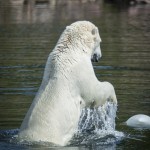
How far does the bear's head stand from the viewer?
11.0 m

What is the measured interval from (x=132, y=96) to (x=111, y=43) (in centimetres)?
1011

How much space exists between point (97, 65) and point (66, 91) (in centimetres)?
889

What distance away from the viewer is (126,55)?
71.0ft

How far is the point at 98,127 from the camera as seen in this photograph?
12.5 m

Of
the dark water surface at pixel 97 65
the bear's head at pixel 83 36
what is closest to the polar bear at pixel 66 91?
the bear's head at pixel 83 36

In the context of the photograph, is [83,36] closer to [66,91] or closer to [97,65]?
[66,91]

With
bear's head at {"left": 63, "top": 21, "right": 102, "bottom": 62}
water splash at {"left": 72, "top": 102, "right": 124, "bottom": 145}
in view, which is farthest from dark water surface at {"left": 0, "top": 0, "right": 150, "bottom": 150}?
bear's head at {"left": 63, "top": 21, "right": 102, "bottom": 62}

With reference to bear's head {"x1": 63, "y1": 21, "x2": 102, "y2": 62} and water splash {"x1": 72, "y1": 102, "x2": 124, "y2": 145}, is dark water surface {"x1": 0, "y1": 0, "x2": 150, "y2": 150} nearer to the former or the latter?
water splash {"x1": 72, "y1": 102, "x2": 124, "y2": 145}

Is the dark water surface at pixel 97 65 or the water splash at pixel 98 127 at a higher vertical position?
the water splash at pixel 98 127

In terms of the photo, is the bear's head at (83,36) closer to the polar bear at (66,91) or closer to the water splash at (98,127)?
the polar bear at (66,91)

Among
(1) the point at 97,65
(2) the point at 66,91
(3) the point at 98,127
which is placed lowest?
(1) the point at 97,65

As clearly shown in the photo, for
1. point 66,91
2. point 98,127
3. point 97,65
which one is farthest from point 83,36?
point 97,65

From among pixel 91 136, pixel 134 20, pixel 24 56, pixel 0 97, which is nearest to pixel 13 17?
pixel 134 20

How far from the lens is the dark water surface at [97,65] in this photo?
13.3m
